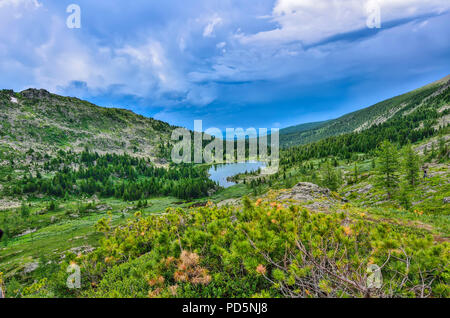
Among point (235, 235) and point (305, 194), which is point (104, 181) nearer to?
point (305, 194)

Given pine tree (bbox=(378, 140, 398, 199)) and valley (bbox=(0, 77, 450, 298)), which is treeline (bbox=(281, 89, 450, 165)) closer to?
valley (bbox=(0, 77, 450, 298))

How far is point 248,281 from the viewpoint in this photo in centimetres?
523

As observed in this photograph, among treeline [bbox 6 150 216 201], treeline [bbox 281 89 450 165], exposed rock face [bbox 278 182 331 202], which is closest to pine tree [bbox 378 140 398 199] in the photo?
exposed rock face [bbox 278 182 331 202]

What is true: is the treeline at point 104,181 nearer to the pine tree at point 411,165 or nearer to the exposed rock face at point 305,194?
the pine tree at point 411,165

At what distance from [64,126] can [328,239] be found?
24509 cm

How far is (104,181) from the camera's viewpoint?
4847 inches

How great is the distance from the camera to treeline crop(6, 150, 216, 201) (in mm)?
98250

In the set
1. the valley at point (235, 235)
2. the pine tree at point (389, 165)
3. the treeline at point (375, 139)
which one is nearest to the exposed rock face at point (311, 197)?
the valley at point (235, 235)

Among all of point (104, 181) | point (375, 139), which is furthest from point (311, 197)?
point (375, 139)

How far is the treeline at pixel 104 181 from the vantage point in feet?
322
